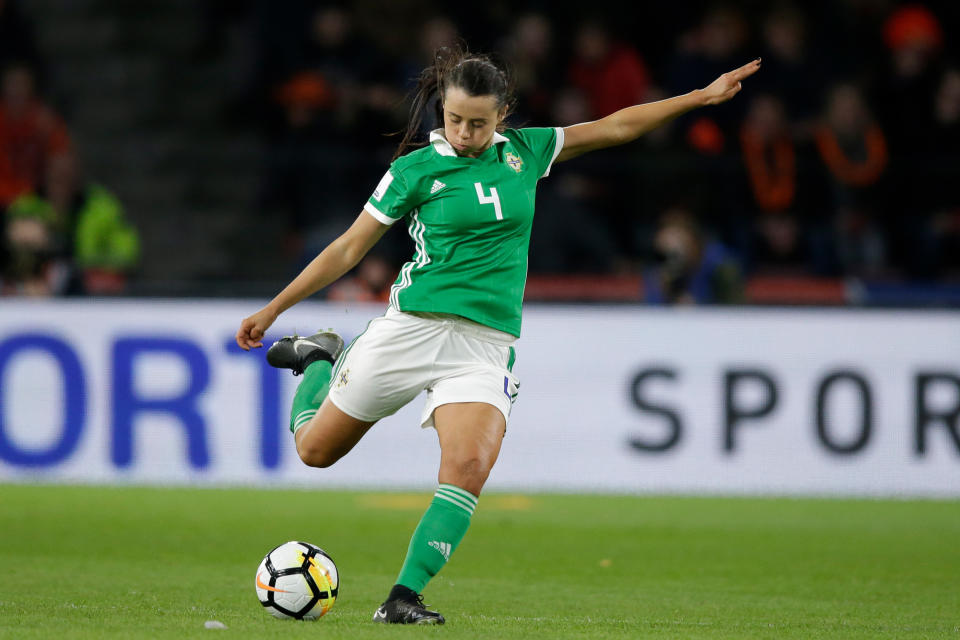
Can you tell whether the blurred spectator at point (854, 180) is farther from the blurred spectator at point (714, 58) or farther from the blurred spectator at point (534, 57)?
the blurred spectator at point (534, 57)

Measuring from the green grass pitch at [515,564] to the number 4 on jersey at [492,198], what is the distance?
4.88 feet

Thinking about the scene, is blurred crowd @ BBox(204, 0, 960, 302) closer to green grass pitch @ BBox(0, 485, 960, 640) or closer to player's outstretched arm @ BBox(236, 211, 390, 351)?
green grass pitch @ BBox(0, 485, 960, 640)

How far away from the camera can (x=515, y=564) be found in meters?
7.71

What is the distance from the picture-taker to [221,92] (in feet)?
52.3

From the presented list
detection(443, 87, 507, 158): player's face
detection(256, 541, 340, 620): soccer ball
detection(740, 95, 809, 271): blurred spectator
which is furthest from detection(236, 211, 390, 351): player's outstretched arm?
detection(740, 95, 809, 271): blurred spectator

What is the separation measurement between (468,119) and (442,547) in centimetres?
151

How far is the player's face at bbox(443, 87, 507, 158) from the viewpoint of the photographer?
17.6 feet

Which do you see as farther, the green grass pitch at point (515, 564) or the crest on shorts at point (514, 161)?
the crest on shorts at point (514, 161)

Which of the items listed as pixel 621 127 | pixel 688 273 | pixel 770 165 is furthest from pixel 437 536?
pixel 770 165

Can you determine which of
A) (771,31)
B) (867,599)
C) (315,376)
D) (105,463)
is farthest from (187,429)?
(771,31)

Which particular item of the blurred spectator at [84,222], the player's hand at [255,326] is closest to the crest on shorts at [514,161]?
the player's hand at [255,326]

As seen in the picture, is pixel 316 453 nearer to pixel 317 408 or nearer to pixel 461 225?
pixel 317 408

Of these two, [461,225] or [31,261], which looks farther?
[31,261]

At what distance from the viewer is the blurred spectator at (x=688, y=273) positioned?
1203cm
